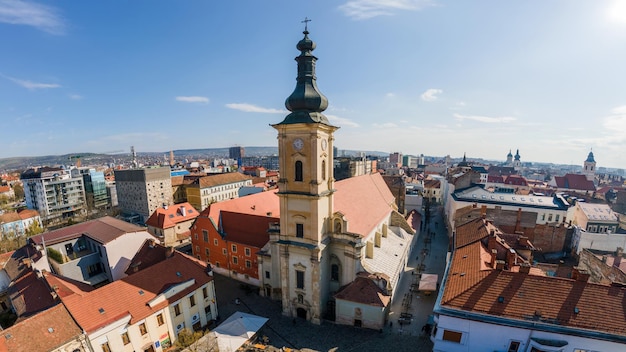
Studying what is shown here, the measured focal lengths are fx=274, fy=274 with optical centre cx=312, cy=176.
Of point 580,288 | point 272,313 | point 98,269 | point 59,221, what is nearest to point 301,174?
point 272,313

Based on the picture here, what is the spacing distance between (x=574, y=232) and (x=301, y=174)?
41922 mm

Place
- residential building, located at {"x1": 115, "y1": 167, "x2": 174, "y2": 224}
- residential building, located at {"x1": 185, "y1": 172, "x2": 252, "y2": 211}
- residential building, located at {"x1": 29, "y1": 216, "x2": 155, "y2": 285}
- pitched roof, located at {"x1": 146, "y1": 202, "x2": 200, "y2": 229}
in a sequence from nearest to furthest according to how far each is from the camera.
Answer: residential building, located at {"x1": 29, "y1": 216, "x2": 155, "y2": 285} < pitched roof, located at {"x1": 146, "y1": 202, "x2": 200, "y2": 229} < residential building, located at {"x1": 115, "y1": 167, "x2": 174, "y2": 224} < residential building, located at {"x1": 185, "y1": 172, "x2": 252, "y2": 211}

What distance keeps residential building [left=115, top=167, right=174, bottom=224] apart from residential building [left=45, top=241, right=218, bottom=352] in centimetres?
5069

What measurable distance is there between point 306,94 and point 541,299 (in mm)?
23010

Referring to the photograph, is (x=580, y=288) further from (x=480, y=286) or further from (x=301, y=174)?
(x=301, y=174)

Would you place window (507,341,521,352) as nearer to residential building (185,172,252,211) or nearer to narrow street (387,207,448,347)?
narrow street (387,207,448,347)

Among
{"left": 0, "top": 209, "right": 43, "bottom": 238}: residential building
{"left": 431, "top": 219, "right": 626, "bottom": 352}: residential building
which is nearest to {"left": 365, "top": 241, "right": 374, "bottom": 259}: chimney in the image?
{"left": 431, "top": 219, "right": 626, "bottom": 352}: residential building

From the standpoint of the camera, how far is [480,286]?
20.3 meters

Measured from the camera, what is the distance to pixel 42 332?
18.2 m

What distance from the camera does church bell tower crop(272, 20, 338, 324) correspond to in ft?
78.0

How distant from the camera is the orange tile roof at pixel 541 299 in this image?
57.4 ft

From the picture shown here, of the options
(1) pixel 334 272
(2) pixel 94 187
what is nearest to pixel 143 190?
(2) pixel 94 187

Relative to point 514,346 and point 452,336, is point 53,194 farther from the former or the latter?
point 514,346

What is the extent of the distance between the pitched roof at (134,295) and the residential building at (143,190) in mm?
52095
